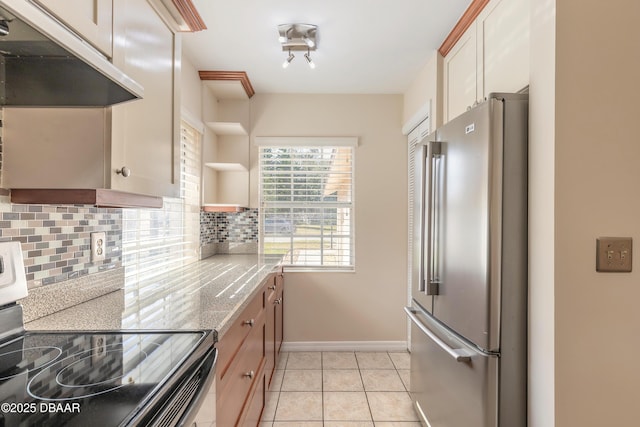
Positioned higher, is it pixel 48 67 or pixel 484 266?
pixel 48 67

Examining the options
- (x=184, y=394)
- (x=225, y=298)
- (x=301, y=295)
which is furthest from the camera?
(x=301, y=295)

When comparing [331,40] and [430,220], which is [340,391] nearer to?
[430,220]

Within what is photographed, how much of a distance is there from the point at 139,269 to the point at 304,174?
1.74 m

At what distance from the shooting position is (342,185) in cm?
317

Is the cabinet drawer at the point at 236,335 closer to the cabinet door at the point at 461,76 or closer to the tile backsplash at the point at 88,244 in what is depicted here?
the tile backsplash at the point at 88,244

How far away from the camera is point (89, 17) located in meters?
0.94

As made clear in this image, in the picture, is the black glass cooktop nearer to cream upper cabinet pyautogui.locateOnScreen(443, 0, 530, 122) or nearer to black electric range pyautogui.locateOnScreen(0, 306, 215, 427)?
black electric range pyautogui.locateOnScreen(0, 306, 215, 427)

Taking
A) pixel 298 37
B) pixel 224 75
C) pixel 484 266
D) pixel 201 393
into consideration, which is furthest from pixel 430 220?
pixel 224 75

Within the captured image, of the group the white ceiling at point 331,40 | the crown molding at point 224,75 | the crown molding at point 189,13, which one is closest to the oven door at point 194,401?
Answer: the crown molding at point 189,13

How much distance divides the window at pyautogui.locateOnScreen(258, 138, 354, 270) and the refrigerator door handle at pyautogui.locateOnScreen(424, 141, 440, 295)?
1.47 metres

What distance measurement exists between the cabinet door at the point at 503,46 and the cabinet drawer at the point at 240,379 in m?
1.73
